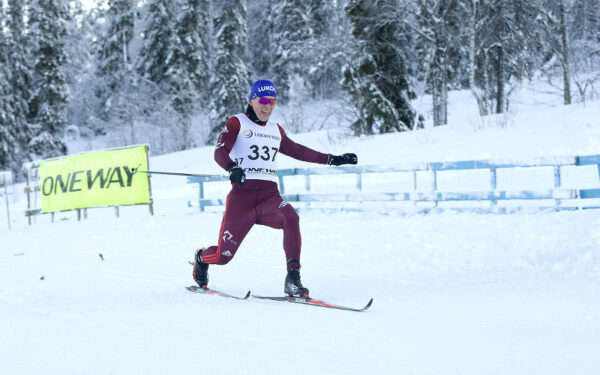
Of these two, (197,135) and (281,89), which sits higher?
(281,89)

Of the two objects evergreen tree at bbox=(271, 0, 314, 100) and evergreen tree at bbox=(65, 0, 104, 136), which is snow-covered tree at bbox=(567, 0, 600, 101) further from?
evergreen tree at bbox=(65, 0, 104, 136)

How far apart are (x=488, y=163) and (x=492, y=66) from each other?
65.5ft

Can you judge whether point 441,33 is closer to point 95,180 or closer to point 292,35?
point 95,180

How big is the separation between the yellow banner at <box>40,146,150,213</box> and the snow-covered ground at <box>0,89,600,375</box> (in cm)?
277

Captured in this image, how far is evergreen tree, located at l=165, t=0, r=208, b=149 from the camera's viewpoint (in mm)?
39156

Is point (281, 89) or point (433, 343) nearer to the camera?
point (433, 343)

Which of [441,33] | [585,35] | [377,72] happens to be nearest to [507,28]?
[441,33]

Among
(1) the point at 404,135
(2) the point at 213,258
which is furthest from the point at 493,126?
(2) the point at 213,258

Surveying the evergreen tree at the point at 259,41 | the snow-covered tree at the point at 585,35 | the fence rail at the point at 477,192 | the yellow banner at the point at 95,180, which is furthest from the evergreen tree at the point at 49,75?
the snow-covered tree at the point at 585,35

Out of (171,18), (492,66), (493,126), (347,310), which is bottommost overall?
(347,310)

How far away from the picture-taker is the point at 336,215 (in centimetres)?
1177

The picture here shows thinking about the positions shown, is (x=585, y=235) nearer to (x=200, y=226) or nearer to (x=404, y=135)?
(x=200, y=226)

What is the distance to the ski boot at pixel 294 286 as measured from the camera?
15.5 feet

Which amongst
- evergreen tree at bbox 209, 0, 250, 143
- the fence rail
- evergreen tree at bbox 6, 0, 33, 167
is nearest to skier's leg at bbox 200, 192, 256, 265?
the fence rail
